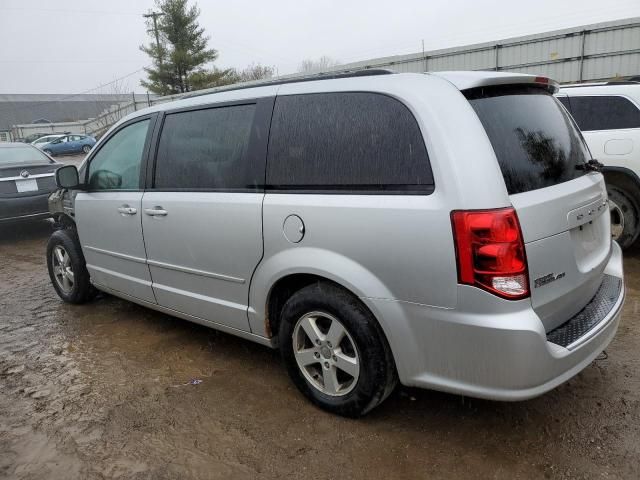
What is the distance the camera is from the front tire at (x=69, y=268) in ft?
15.9

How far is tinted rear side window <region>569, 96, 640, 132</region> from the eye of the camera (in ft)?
17.9

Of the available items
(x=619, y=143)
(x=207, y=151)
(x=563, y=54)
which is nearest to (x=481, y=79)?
(x=207, y=151)

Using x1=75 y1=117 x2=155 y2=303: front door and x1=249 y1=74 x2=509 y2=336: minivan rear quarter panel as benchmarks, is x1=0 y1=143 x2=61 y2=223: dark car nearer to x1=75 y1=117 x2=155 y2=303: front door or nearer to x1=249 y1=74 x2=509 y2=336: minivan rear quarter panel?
x1=75 y1=117 x2=155 y2=303: front door

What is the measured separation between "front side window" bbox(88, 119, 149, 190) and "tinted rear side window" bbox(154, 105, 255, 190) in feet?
1.02

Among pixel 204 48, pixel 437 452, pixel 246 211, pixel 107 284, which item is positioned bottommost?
pixel 437 452

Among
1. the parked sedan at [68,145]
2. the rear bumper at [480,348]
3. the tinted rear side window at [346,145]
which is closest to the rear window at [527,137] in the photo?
the tinted rear side window at [346,145]

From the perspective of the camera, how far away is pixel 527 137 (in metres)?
2.54

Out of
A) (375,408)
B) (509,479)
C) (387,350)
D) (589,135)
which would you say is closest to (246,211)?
(387,350)

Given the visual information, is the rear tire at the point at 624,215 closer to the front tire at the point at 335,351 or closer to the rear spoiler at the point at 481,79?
the rear spoiler at the point at 481,79

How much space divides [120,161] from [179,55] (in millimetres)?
37718

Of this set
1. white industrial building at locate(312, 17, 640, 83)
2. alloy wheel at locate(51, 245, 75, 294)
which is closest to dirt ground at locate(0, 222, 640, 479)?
alloy wheel at locate(51, 245, 75, 294)

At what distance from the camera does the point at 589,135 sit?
18.5 feet

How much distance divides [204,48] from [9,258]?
3566 centimetres

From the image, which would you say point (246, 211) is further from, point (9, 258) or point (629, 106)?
point (9, 258)
